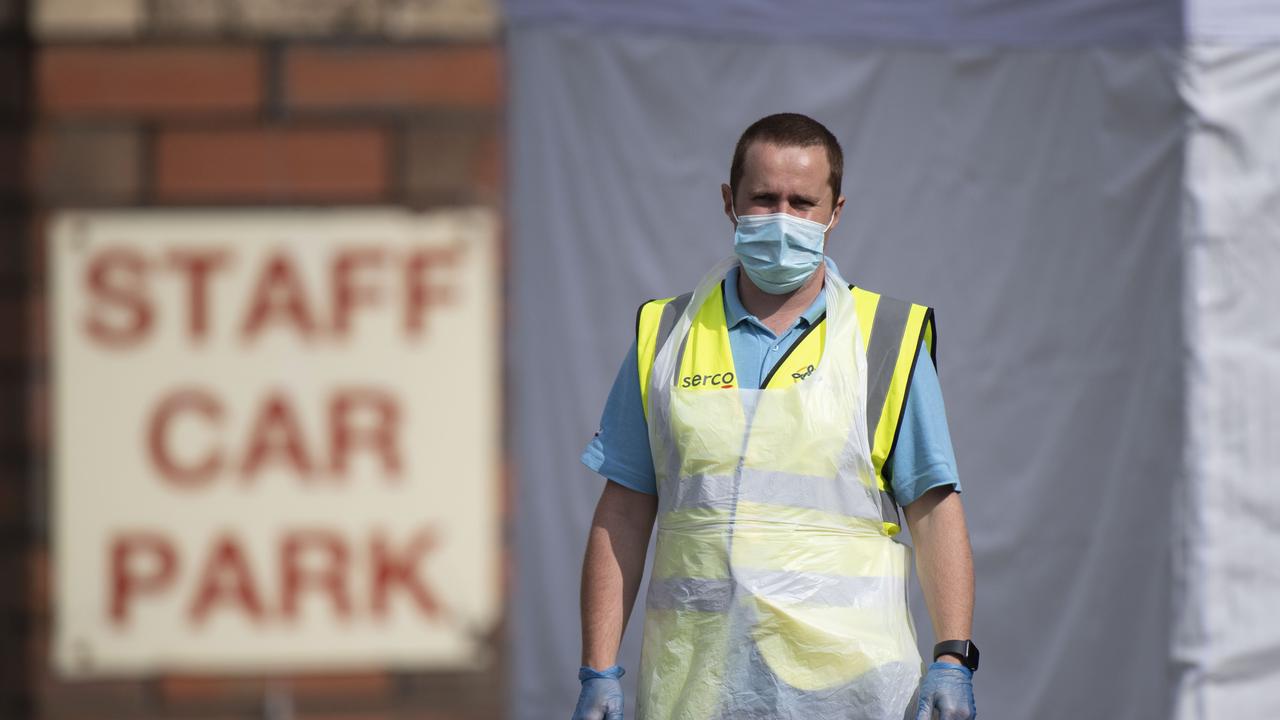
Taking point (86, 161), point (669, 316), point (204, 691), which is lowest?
point (204, 691)

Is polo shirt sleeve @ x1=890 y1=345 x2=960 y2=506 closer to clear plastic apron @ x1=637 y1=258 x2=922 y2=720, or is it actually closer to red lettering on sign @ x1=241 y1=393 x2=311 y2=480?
clear plastic apron @ x1=637 y1=258 x2=922 y2=720

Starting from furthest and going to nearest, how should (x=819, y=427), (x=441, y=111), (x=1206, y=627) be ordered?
1. (x=441, y=111)
2. (x=1206, y=627)
3. (x=819, y=427)

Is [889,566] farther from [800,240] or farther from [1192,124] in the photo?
[1192,124]

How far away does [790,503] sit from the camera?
2.24 metres

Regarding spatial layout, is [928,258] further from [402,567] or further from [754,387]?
[754,387]

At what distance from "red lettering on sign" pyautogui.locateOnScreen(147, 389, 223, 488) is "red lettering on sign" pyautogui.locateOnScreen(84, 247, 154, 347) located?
0.21m

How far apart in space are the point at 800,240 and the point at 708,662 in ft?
2.20

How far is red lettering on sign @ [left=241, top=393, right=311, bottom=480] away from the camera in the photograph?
4.20 metres

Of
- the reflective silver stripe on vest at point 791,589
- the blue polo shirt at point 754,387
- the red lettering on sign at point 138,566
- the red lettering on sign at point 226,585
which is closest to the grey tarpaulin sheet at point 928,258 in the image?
the red lettering on sign at point 226,585

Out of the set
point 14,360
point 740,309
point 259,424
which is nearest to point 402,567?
point 259,424

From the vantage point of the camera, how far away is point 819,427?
88.0 inches

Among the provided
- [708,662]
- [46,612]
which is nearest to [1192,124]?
[708,662]

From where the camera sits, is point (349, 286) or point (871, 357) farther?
point (349, 286)

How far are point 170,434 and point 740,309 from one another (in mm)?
2374
